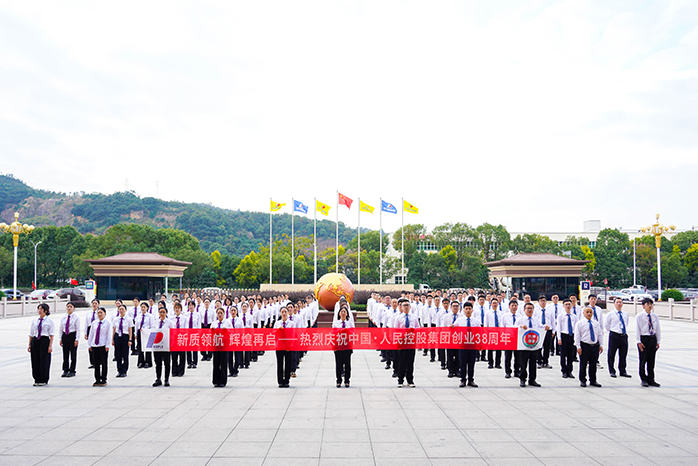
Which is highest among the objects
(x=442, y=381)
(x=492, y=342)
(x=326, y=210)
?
(x=326, y=210)

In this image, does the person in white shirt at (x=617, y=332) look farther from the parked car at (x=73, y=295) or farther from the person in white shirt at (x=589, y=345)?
the parked car at (x=73, y=295)

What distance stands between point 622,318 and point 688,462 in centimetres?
566

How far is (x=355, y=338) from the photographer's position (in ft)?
35.4

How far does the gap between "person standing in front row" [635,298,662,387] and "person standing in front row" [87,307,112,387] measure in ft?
37.0

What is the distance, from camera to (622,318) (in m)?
10.9

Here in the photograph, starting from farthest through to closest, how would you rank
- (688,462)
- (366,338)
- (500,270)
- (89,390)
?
1. (500,270)
2. (366,338)
3. (89,390)
4. (688,462)

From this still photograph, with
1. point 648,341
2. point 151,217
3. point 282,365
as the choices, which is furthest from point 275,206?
point 151,217

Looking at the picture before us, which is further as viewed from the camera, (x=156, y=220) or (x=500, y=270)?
(x=156, y=220)

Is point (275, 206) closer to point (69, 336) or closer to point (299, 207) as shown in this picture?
point (299, 207)

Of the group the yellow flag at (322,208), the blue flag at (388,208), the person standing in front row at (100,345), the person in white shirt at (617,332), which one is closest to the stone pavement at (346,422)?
the person standing in front row at (100,345)

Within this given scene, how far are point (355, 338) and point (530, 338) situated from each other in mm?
3748

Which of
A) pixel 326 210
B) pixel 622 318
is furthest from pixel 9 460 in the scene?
pixel 326 210

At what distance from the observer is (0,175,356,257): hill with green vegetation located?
10094cm

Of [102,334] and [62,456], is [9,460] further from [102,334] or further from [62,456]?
[102,334]
